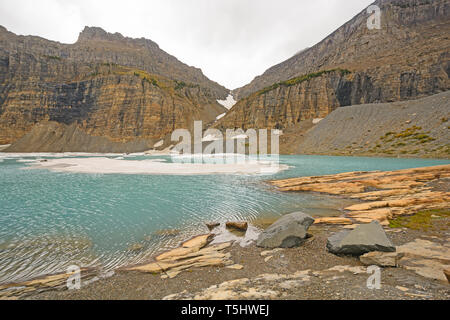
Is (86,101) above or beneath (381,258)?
above

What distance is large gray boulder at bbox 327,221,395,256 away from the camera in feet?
20.6

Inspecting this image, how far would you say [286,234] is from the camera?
8016 millimetres

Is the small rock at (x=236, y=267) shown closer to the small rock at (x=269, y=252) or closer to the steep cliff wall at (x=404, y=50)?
the small rock at (x=269, y=252)

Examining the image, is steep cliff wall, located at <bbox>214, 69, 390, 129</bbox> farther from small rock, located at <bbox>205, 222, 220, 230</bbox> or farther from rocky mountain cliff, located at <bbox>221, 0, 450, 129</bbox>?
small rock, located at <bbox>205, 222, 220, 230</bbox>

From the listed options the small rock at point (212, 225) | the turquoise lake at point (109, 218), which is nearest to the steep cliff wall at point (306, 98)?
the turquoise lake at point (109, 218)

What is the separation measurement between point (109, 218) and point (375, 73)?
11288cm

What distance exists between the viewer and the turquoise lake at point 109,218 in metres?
7.75

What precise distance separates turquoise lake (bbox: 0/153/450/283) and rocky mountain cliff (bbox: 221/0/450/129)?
8652 cm

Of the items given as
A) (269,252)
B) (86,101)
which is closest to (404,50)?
(269,252)

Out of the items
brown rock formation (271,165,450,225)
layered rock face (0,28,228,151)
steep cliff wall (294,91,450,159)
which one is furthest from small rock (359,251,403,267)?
layered rock face (0,28,228,151)

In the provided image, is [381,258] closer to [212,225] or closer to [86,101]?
[212,225]

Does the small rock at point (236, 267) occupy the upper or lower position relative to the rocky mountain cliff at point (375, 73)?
lower

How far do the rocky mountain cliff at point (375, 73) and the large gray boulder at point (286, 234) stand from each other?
93.0m

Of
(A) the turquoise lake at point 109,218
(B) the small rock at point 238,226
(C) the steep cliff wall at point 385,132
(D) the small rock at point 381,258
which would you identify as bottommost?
(A) the turquoise lake at point 109,218
